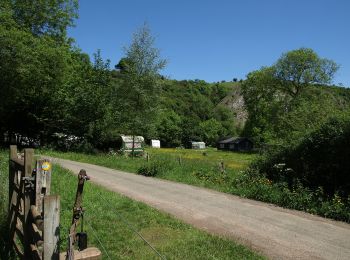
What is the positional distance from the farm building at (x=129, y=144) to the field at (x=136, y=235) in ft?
78.1

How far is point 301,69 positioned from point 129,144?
151ft

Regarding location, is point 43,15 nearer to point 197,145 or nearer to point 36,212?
point 36,212

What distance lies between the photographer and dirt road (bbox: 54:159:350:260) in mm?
7934

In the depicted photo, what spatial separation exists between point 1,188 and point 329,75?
6989cm

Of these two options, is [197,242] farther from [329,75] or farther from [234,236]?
[329,75]

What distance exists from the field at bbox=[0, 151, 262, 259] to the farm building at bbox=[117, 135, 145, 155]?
2381cm

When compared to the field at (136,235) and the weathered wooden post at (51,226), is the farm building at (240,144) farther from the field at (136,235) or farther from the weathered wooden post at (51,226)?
the weathered wooden post at (51,226)

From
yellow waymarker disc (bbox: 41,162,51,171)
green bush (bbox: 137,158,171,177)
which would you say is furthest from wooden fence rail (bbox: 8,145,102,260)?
green bush (bbox: 137,158,171,177)

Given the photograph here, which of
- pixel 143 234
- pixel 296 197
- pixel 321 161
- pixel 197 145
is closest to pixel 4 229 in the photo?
pixel 143 234

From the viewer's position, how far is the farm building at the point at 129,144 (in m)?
35.8

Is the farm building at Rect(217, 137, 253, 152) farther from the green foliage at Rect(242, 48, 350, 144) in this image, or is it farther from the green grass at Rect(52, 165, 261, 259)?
the green grass at Rect(52, 165, 261, 259)

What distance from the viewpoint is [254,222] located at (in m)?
9.96

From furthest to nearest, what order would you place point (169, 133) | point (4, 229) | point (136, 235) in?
point (169, 133), point (4, 229), point (136, 235)

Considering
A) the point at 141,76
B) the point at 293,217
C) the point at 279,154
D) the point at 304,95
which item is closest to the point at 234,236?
the point at 293,217
